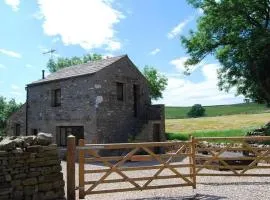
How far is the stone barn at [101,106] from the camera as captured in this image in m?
23.0

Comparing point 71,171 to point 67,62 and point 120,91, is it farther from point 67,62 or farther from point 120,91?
point 67,62

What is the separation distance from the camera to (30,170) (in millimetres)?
9141

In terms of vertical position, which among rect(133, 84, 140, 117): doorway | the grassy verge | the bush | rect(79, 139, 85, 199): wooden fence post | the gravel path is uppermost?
the bush

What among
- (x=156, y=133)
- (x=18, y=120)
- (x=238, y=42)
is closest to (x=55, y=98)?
(x=18, y=120)

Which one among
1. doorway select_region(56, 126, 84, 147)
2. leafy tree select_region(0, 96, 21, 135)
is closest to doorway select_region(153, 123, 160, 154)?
doorway select_region(56, 126, 84, 147)

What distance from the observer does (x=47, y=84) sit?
2675 centimetres

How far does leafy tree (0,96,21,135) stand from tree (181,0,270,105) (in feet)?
82.9

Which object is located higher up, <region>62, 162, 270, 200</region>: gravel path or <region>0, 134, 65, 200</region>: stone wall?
<region>0, 134, 65, 200</region>: stone wall

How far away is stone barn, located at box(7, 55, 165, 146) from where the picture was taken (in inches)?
906

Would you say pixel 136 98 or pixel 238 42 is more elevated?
pixel 238 42

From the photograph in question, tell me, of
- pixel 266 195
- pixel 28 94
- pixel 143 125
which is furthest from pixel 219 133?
pixel 266 195

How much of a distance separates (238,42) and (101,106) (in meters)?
11.3

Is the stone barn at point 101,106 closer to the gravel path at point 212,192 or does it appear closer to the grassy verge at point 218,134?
the grassy verge at point 218,134

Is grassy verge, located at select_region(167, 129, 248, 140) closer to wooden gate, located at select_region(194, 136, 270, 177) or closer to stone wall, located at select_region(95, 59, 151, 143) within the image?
stone wall, located at select_region(95, 59, 151, 143)
